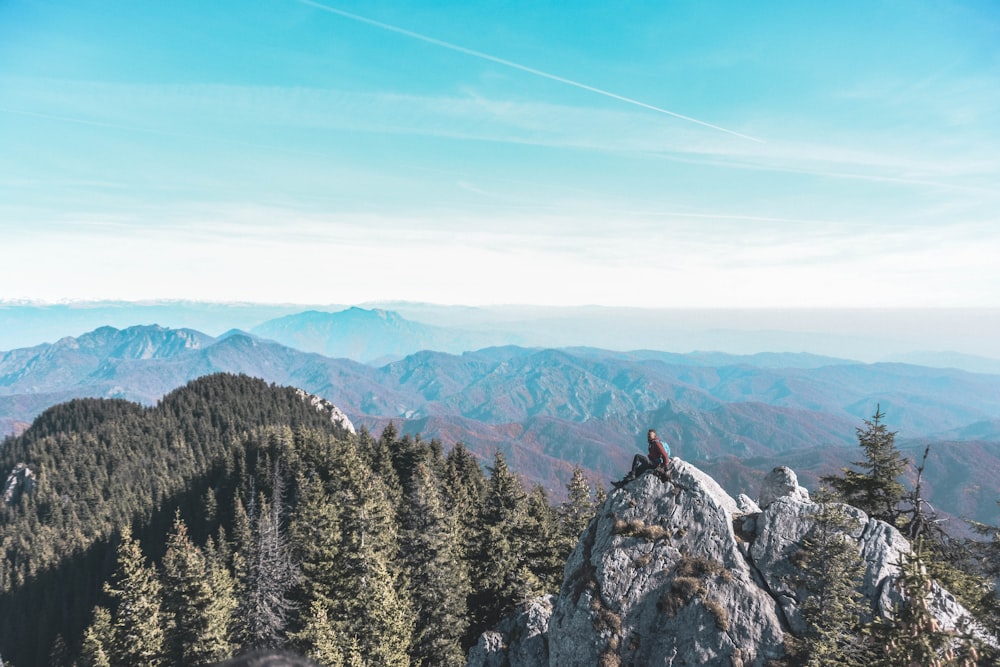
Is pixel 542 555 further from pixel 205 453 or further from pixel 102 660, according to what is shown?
pixel 205 453

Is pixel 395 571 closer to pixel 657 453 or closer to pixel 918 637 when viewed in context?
pixel 657 453

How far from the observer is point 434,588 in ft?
119

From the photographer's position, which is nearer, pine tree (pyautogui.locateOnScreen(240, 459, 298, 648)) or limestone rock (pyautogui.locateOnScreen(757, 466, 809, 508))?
limestone rock (pyautogui.locateOnScreen(757, 466, 809, 508))

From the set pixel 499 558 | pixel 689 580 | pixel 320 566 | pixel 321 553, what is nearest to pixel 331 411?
pixel 321 553

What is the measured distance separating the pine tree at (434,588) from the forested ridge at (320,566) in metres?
0.11

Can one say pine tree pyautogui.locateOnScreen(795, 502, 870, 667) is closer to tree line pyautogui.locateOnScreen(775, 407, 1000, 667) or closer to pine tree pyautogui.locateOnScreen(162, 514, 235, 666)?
tree line pyautogui.locateOnScreen(775, 407, 1000, 667)

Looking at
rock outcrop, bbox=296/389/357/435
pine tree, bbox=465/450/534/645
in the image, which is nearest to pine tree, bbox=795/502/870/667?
pine tree, bbox=465/450/534/645

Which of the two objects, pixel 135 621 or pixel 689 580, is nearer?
pixel 689 580

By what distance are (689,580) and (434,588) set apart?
20048 mm

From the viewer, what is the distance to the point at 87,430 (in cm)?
17225

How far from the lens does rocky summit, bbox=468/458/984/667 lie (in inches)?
930

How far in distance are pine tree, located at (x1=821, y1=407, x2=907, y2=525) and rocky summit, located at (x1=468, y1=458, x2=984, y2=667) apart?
501cm

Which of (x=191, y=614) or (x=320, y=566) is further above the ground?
(x=320, y=566)

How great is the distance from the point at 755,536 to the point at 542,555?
68.4 feet
